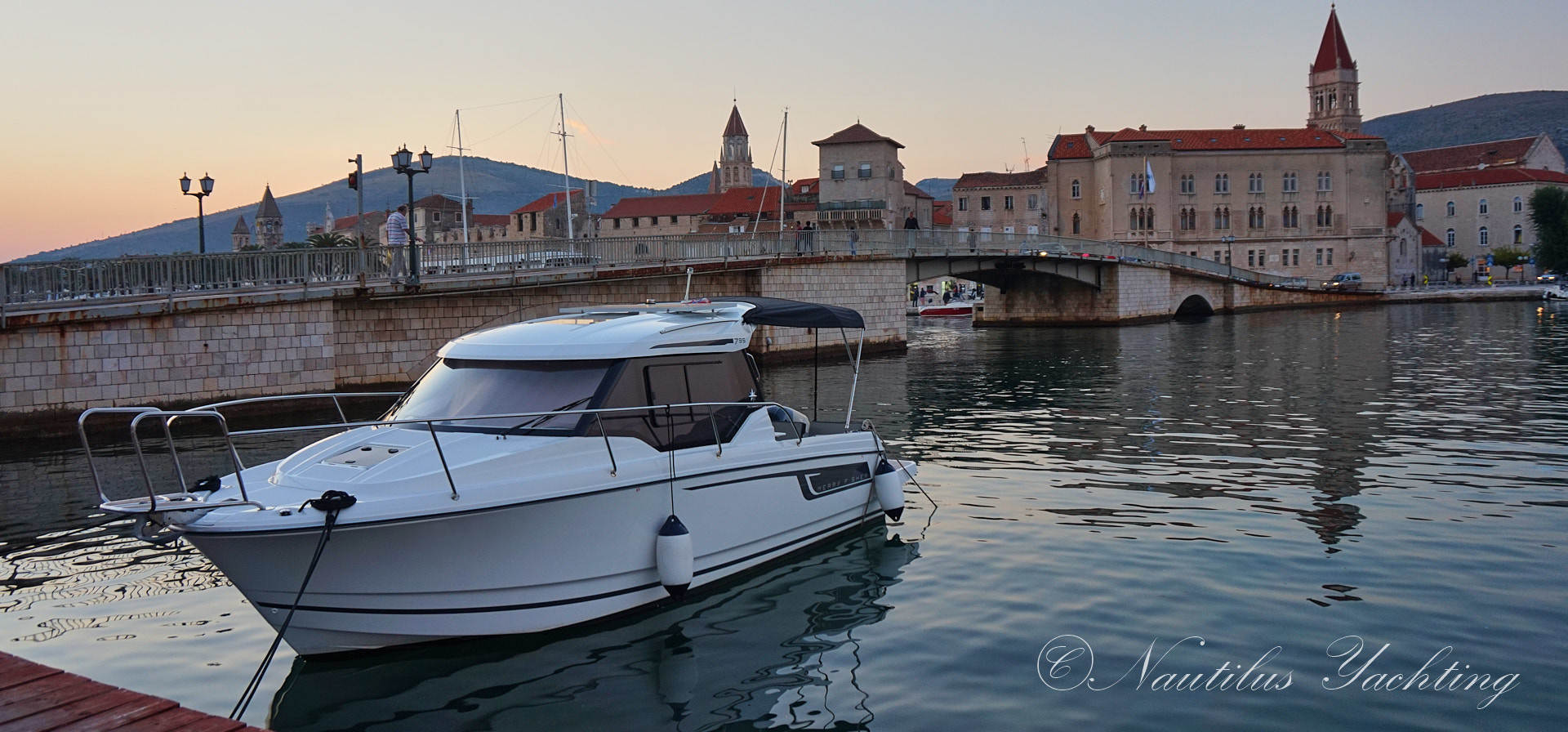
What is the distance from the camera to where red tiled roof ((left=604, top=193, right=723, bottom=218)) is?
143 m

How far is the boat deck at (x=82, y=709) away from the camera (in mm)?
5871

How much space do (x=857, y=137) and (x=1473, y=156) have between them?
83.6 meters

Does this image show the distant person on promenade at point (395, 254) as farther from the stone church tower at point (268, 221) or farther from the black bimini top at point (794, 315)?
the stone church tower at point (268, 221)

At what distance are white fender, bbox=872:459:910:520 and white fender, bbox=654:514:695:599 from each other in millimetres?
3995

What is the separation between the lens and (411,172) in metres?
28.9

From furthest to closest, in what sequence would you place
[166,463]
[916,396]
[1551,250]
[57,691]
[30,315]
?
[1551,250] → [916,396] → [30,315] → [166,463] → [57,691]

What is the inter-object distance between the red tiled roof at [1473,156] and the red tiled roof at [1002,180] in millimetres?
57327

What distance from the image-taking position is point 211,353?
26.8 meters

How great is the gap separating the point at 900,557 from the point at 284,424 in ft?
56.3

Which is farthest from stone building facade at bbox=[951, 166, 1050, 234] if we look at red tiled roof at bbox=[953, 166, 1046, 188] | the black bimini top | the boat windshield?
the boat windshield

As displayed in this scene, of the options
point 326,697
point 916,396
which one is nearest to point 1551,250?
point 916,396

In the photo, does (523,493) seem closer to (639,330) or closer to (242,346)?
(639,330)

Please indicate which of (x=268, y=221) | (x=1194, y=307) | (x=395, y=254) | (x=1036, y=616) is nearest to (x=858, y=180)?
(x=1194, y=307)

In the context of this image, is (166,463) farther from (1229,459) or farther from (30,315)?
(1229,459)
